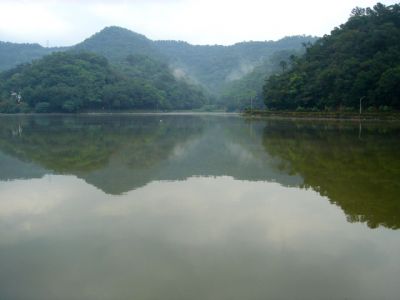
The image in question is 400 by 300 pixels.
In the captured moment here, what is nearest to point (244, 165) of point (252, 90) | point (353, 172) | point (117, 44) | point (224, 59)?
point (353, 172)

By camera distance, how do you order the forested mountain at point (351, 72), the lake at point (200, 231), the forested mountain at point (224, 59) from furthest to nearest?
1. the forested mountain at point (224, 59)
2. the forested mountain at point (351, 72)
3. the lake at point (200, 231)

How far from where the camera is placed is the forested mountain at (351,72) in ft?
148

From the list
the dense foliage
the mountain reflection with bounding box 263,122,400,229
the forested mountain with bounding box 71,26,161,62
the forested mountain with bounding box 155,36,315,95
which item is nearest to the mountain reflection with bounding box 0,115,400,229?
the mountain reflection with bounding box 263,122,400,229

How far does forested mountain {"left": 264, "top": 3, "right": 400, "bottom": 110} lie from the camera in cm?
4497

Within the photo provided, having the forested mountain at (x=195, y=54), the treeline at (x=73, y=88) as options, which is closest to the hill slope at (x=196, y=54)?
the forested mountain at (x=195, y=54)

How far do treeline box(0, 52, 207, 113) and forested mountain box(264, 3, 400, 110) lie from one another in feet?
125

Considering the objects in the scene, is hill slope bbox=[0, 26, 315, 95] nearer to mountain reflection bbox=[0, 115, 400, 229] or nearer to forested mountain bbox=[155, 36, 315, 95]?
forested mountain bbox=[155, 36, 315, 95]

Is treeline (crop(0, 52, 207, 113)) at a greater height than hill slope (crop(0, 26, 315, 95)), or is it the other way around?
hill slope (crop(0, 26, 315, 95))

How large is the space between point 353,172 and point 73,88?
7885cm

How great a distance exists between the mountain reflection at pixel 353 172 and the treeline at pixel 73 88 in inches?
2835

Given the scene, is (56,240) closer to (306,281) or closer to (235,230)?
(235,230)

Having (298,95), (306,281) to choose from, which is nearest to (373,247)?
(306,281)

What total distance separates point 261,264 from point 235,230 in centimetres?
140

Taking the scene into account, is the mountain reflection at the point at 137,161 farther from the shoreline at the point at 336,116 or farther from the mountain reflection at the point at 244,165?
the shoreline at the point at 336,116
